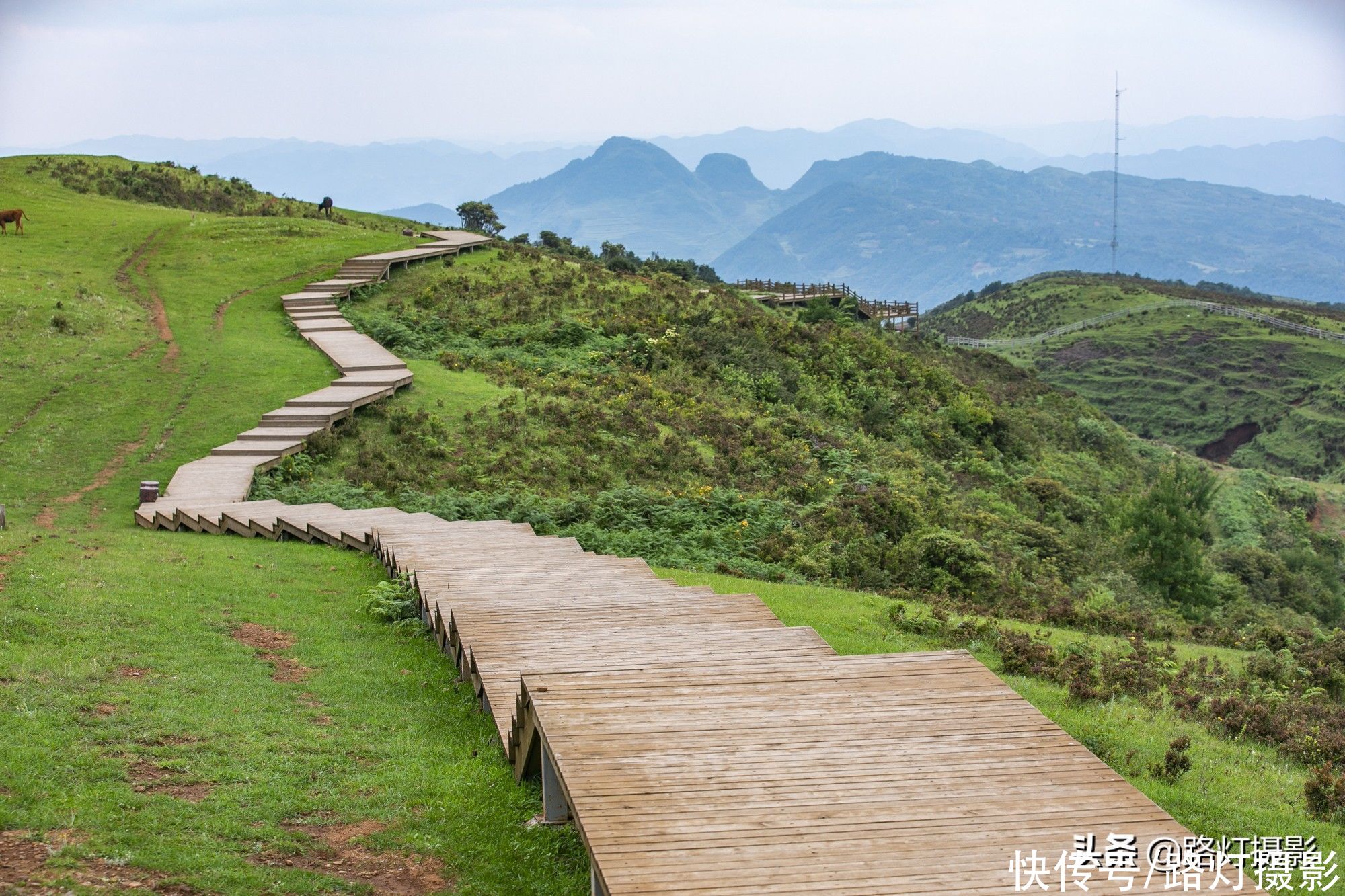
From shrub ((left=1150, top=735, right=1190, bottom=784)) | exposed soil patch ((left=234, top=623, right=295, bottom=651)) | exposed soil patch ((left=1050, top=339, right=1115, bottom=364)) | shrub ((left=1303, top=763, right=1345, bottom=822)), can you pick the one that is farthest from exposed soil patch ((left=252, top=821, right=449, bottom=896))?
exposed soil patch ((left=1050, top=339, right=1115, bottom=364))

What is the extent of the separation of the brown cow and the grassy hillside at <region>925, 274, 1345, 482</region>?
6684 cm

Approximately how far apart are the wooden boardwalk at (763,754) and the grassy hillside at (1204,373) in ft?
217

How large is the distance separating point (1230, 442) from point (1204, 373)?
9274 mm

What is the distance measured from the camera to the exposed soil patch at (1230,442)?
246 feet

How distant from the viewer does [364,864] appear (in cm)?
666

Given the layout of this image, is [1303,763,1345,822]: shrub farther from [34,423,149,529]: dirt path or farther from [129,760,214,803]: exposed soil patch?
[34,423,149,529]: dirt path

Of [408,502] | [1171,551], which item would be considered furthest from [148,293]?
[1171,551]

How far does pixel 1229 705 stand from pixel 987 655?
268cm

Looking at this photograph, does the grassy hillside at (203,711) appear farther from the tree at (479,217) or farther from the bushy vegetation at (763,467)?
the tree at (479,217)

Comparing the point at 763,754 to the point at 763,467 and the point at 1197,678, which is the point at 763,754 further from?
the point at 763,467

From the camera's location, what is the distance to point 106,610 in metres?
11.3

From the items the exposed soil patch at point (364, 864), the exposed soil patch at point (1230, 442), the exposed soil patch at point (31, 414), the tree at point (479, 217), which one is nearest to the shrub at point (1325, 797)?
the exposed soil patch at point (364, 864)

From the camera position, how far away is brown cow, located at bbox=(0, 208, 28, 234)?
37.2m

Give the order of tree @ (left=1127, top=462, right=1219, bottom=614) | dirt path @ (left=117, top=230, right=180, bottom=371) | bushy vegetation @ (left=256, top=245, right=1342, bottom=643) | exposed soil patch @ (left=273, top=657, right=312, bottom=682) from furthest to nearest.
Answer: dirt path @ (left=117, top=230, right=180, bottom=371)
tree @ (left=1127, top=462, right=1219, bottom=614)
bushy vegetation @ (left=256, top=245, right=1342, bottom=643)
exposed soil patch @ (left=273, top=657, right=312, bottom=682)
